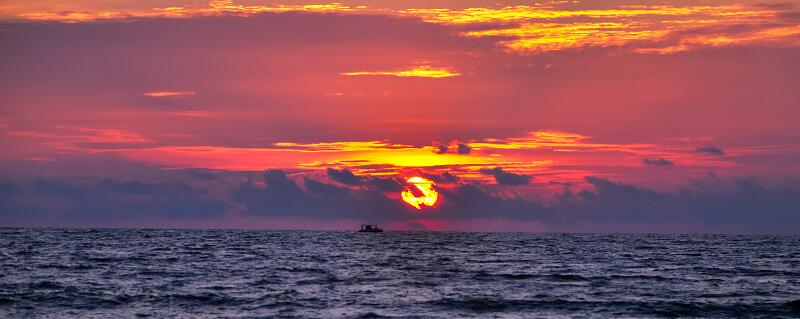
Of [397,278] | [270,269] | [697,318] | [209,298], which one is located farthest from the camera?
[270,269]

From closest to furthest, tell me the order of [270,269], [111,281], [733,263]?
[111,281] → [270,269] → [733,263]

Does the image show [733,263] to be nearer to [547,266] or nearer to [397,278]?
[547,266]

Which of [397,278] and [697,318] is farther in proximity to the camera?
[397,278]

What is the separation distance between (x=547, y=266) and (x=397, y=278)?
24468 mm

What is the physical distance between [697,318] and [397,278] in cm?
2814

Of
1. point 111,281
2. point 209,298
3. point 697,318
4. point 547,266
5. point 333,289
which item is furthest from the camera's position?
point 547,266

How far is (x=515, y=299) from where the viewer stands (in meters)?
57.2

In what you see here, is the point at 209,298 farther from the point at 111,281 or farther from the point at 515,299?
the point at 515,299

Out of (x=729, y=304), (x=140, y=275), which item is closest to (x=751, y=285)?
(x=729, y=304)

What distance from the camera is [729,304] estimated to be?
55.8 meters

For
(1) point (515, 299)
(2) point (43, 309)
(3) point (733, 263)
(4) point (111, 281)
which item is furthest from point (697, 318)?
(3) point (733, 263)

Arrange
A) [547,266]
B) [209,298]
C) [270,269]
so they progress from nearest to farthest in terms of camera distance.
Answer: [209,298] < [270,269] < [547,266]

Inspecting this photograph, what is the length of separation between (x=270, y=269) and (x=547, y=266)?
28.9 m

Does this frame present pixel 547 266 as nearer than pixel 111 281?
No
